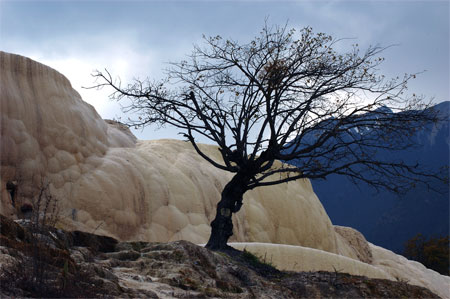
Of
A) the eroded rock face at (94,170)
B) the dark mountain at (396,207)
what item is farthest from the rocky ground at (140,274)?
the dark mountain at (396,207)

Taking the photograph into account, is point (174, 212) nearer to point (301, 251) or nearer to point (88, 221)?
point (88, 221)

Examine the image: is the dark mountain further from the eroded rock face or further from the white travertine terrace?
the eroded rock face

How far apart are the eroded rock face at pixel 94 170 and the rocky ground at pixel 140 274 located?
6.74 meters

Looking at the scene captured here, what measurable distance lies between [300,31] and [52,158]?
814 cm

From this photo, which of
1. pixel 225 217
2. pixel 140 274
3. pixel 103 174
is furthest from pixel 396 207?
pixel 140 274

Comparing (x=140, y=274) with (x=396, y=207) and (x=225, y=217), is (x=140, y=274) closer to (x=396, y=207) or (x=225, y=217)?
(x=225, y=217)

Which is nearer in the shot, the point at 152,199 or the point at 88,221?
the point at 88,221

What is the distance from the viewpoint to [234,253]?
9.27 m

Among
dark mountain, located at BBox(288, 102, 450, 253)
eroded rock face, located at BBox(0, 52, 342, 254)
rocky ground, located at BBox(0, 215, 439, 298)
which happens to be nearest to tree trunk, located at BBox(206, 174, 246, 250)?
rocky ground, located at BBox(0, 215, 439, 298)

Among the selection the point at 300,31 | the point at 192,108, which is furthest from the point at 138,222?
the point at 300,31

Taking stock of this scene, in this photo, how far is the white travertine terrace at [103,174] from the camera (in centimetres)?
1386

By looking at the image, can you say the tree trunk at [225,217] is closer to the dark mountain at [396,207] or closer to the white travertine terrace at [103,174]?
the white travertine terrace at [103,174]

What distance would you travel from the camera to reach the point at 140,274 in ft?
20.9

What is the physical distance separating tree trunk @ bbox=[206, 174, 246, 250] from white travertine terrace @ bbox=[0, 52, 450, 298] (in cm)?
286
